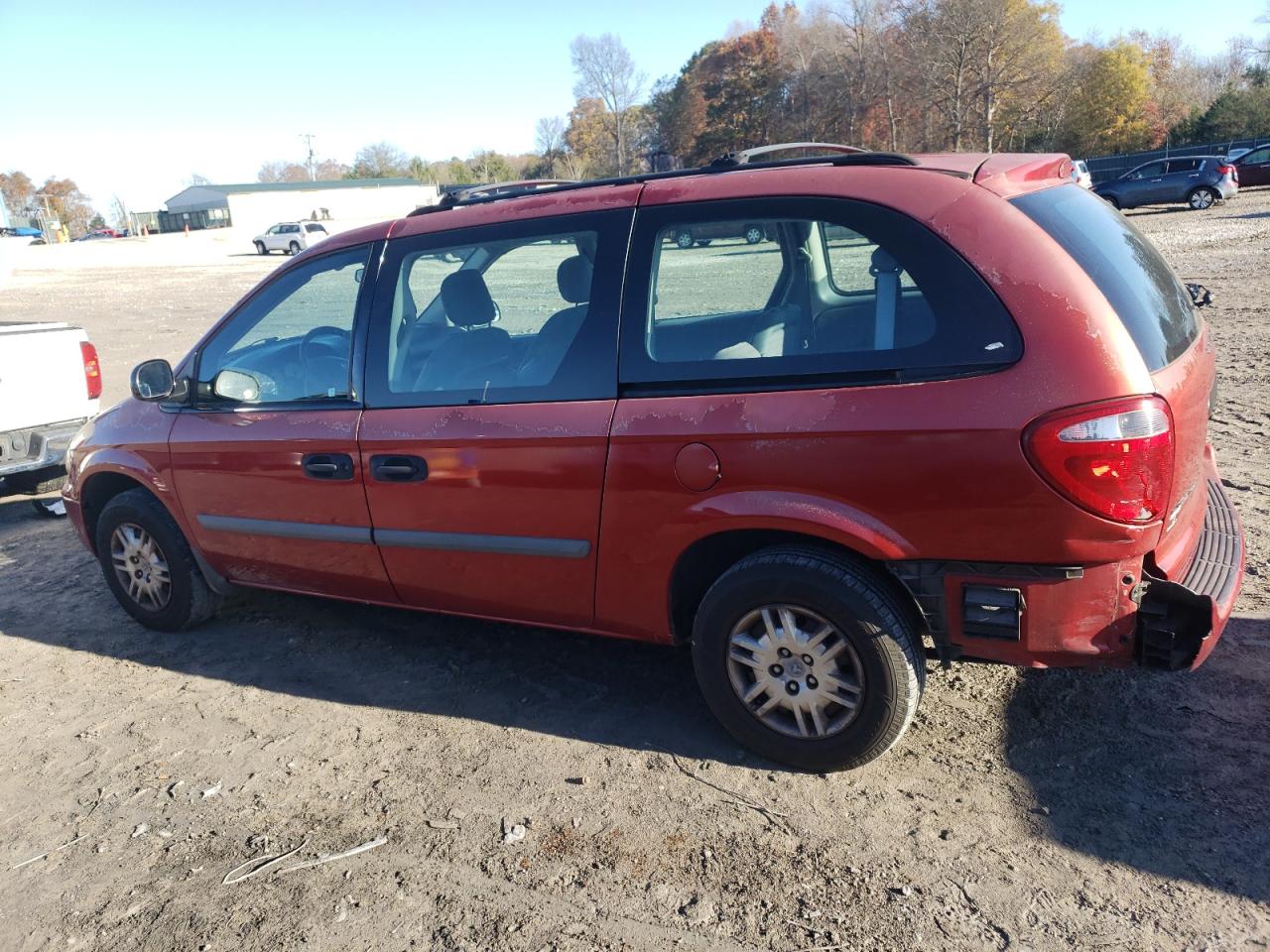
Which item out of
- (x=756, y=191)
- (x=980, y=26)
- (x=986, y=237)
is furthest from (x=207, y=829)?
(x=980, y=26)

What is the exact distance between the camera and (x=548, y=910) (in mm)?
2676

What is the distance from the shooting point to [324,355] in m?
4.08

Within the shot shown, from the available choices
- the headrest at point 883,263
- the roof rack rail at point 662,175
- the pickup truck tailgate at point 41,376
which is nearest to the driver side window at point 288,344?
the roof rack rail at point 662,175

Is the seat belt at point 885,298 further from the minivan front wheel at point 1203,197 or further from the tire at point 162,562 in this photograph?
the minivan front wheel at point 1203,197

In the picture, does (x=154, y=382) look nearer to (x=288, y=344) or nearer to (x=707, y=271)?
(x=288, y=344)

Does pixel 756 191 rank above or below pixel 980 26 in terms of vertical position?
below

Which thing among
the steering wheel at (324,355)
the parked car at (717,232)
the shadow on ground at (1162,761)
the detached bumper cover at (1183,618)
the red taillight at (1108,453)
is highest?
the parked car at (717,232)

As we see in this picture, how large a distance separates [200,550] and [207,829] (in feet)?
5.61

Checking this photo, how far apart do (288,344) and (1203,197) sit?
30.9 m

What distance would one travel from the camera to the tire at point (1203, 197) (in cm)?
2795

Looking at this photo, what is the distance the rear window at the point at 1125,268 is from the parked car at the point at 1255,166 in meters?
36.3

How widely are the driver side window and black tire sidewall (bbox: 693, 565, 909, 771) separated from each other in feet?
5.95

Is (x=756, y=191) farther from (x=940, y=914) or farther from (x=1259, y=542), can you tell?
(x=1259, y=542)

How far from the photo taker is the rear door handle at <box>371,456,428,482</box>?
362 centimetres
